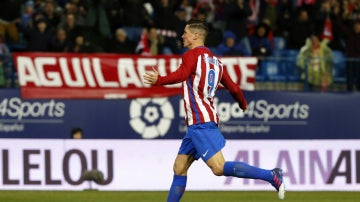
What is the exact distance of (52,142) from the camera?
17484mm

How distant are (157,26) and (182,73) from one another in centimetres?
1195

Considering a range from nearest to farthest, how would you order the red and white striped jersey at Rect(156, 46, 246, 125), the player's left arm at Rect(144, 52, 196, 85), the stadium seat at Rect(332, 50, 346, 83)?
the player's left arm at Rect(144, 52, 196, 85) → the red and white striped jersey at Rect(156, 46, 246, 125) → the stadium seat at Rect(332, 50, 346, 83)

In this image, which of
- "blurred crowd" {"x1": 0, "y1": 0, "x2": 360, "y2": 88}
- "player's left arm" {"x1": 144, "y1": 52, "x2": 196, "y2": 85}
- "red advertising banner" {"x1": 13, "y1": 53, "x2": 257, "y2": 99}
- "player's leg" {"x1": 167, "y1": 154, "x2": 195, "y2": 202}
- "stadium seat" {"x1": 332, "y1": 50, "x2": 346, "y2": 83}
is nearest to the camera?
"player's left arm" {"x1": 144, "y1": 52, "x2": 196, "y2": 85}

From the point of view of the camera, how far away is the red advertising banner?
21047mm

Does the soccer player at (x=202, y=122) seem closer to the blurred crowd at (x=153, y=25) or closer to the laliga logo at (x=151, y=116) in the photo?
the blurred crowd at (x=153, y=25)

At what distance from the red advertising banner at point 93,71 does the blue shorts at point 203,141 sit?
9.63 meters

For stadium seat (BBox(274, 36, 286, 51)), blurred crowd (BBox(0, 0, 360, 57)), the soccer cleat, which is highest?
blurred crowd (BBox(0, 0, 360, 57))

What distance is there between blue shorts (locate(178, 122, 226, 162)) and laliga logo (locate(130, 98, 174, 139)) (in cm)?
1037
